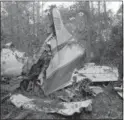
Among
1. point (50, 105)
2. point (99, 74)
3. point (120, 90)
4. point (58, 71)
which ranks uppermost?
point (58, 71)

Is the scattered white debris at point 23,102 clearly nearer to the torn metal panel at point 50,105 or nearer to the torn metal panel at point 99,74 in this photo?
the torn metal panel at point 50,105

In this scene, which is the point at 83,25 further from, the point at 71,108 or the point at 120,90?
the point at 71,108

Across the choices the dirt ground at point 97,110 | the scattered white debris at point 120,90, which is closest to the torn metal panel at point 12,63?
the dirt ground at point 97,110

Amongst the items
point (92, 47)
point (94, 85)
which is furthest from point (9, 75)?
point (92, 47)

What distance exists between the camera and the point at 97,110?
5867 millimetres

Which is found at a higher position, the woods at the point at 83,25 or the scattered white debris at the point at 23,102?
the woods at the point at 83,25

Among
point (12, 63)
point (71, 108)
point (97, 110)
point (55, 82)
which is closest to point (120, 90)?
point (97, 110)

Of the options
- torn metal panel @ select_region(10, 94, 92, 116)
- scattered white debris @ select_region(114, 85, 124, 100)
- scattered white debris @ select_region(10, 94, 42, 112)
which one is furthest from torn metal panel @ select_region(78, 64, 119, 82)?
scattered white debris @ select_region(10, 94, 42, 112)

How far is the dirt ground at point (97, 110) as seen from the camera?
4949mm

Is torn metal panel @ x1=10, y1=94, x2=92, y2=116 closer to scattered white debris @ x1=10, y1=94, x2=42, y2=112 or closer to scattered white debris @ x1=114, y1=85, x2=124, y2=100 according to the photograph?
scattered white debris @ x1=10, y1=94, x2=42, y2=112

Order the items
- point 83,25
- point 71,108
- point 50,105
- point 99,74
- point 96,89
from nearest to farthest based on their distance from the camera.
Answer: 1. point 71,108
2. point 50,105
3. point 96,89
4. point 99,74
5. point 83,25

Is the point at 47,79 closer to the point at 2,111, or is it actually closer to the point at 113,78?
the point at 2,111

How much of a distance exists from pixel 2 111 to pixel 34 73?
1514 mm

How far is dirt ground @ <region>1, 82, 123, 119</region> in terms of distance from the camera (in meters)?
4.95
